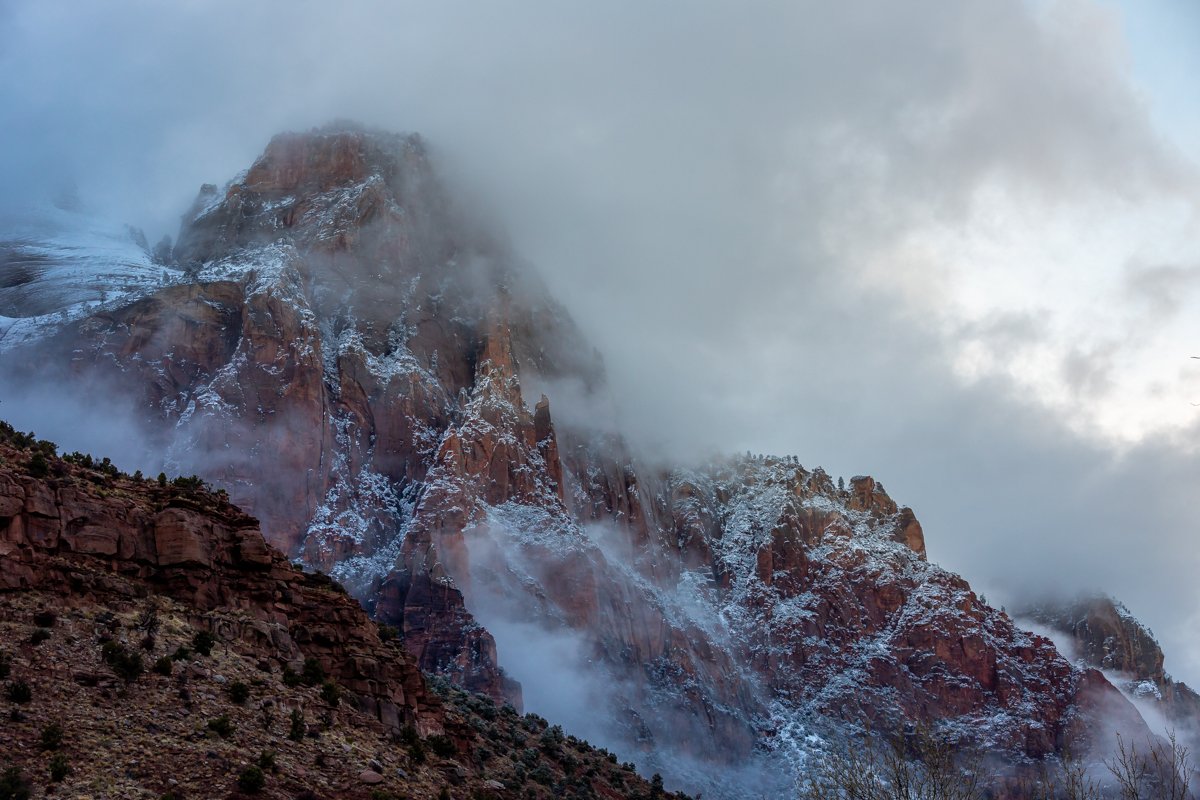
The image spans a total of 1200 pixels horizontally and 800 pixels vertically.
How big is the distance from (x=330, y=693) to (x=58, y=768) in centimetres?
1223

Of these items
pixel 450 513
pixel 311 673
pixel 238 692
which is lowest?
pixel 238 692

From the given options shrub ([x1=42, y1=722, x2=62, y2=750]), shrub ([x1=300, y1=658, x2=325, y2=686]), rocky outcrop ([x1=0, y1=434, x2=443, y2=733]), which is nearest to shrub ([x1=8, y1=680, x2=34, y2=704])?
shrub ([x1=42, y1=722, x2=62, y2=750])

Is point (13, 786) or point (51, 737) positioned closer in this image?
point (13, 786)

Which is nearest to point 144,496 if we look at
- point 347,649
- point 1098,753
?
point 347,649

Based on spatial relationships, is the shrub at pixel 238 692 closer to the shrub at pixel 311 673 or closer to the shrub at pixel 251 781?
the shrub at pixel 311 673

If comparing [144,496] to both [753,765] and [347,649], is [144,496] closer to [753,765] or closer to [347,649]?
[347,649]

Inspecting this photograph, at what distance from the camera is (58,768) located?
1139 inches

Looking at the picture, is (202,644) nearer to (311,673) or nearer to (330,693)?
(311,673)

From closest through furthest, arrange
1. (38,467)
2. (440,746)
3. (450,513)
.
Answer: (38,467) → (440,746) → (450,513)

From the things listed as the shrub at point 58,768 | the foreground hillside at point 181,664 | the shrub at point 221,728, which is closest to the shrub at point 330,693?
the foreground hillside at point 181,664

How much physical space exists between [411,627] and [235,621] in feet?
348

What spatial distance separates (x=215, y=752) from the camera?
32969 mm

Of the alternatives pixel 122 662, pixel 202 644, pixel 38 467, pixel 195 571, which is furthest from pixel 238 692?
pixel 38 467

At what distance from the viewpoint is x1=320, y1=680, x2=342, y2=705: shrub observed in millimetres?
40125
